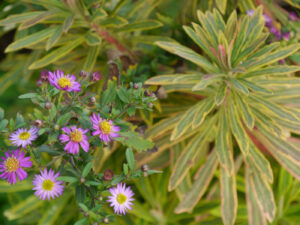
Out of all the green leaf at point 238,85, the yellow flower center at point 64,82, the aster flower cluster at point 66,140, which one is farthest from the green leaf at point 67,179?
the green leaf at point 238,85

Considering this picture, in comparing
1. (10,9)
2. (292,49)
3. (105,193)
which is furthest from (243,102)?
(10,9)

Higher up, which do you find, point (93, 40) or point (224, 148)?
point (93, 40)

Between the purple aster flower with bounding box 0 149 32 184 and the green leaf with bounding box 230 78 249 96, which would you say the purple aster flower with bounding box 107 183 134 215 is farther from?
the green leaf with bounding box 230 78 249 96

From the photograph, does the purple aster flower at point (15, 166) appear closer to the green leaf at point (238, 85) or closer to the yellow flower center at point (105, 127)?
the yellow flower center at point (105, 127)

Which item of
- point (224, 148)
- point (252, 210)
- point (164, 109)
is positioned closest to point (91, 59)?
point (164, 109)

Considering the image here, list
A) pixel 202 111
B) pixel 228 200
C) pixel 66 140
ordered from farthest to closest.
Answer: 1. pixel 228 200
2. pixel 202 111
3. pixel 66 140

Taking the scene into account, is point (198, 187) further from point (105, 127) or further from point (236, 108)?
point (105, 127)

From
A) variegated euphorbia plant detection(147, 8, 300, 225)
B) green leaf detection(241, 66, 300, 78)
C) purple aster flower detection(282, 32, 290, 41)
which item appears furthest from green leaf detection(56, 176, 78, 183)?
purple aster flower detection(282, 32, 290, 41)

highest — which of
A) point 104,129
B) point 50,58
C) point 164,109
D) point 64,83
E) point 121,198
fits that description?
point 50,58
